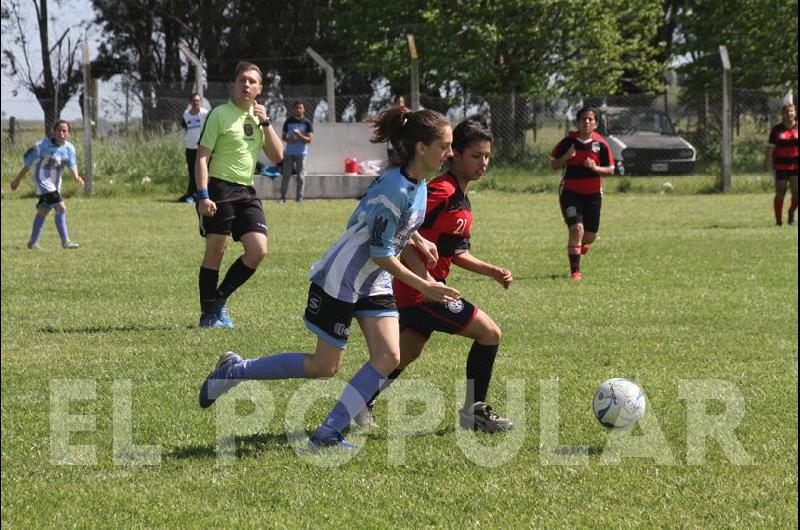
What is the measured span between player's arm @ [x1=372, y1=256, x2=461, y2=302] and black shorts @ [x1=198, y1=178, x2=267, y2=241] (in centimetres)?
367

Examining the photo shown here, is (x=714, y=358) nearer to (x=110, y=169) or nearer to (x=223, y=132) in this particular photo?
(x=223, y=132)

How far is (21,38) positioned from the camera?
1614 inches

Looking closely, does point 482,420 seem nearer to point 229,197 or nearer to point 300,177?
point 229,197

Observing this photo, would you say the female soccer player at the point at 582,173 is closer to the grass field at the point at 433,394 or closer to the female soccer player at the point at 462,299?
the grass field at the point at 433,394

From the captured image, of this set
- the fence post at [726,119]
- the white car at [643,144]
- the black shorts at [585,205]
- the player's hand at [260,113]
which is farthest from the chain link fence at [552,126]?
the player's hand at [260,113]

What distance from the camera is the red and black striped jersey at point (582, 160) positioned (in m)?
11.6

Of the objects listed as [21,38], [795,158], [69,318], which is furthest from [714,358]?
[21,38]

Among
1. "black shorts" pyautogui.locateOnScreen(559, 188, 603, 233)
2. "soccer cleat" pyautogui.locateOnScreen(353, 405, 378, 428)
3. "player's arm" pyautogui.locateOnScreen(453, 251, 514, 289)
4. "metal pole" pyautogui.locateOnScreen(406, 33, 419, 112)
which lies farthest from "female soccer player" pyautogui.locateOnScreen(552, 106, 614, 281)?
"metal pole" pyautogui.locateOnScreen(406, 33, 419, 112)

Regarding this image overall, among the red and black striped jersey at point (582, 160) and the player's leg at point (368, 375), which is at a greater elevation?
the red and black striped jersey at point (582, 160)

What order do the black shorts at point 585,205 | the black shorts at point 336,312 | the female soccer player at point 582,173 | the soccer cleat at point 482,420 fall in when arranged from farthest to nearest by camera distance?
the black shorts at point 585,205 < the female soccer player at point 582,173 < the soccer cleat at point 482,420 < the black shorts at point 336,312

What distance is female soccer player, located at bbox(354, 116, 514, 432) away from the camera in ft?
18.1

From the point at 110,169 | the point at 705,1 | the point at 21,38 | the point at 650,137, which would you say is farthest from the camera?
the point at 21,38

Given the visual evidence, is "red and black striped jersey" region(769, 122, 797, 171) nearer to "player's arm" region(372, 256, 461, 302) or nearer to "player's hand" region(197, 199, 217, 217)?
"player's hand" region(197, 199, 217, 217)

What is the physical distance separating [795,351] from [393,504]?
4.01 meters
